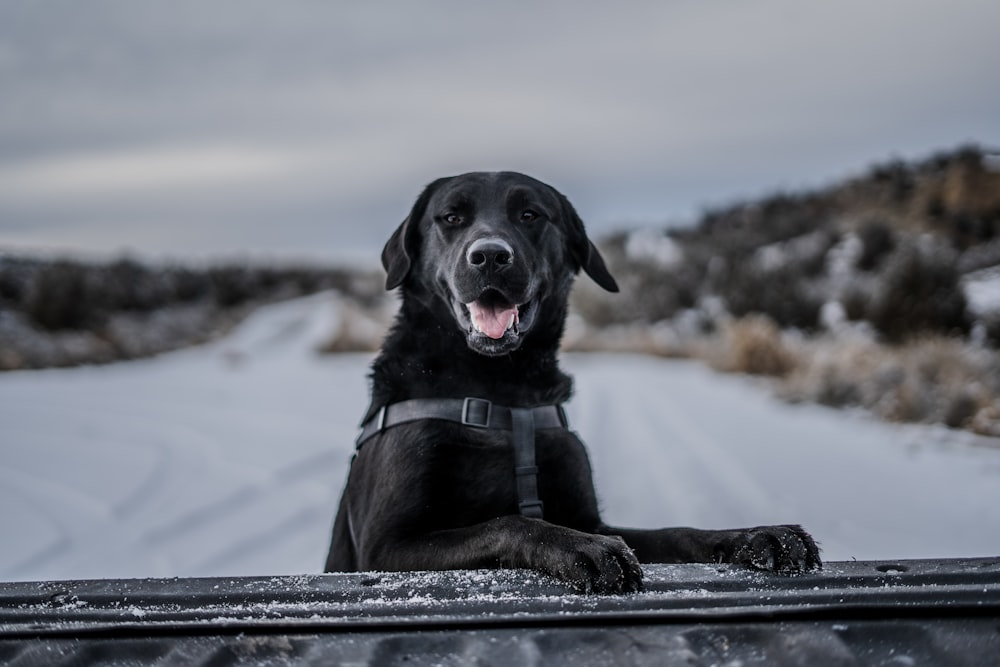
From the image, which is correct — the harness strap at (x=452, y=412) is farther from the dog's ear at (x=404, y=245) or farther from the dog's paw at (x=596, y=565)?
the dog's paw at (x=596, y=565)

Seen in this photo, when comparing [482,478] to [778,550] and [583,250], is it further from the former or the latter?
[583,250]

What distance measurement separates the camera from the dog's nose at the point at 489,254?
97.6 inches

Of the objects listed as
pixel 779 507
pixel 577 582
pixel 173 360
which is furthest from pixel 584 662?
pixel 173 360

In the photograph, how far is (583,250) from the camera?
3068 mm

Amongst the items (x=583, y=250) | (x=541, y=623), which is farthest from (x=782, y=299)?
(x=541, y=623)

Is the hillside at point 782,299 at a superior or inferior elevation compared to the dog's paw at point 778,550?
superior

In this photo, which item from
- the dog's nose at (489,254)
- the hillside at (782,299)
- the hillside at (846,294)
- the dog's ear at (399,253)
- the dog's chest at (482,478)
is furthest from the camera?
the hillside at (782,299)

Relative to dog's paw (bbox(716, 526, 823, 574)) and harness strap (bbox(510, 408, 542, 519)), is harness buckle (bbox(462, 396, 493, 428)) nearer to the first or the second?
harness strap (bbox(510, 408, 542, 519))

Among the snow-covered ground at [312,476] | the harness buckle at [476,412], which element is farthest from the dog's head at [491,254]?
the snow-covered ground at [312,476]

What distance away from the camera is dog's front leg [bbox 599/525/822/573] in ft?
6.22

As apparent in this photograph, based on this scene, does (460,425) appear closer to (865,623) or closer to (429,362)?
(429,362)

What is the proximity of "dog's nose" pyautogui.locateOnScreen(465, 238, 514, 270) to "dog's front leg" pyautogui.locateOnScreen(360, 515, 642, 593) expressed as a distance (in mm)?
808

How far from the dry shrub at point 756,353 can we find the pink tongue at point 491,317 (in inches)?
341

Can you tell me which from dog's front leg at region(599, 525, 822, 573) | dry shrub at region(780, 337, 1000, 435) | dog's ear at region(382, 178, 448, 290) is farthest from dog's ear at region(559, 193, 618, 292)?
dry shrub at region(780, 337, 1000, 435)
